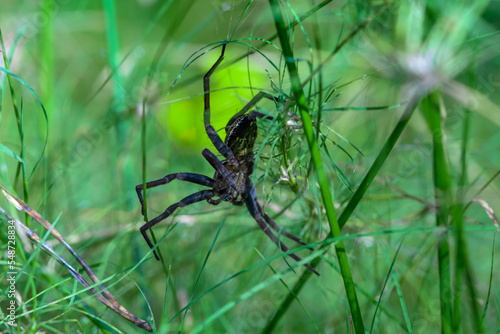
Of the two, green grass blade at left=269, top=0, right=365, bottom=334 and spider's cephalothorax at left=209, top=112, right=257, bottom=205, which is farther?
spider's cephalothorax at left=209, top=112, right=257, bottom=205

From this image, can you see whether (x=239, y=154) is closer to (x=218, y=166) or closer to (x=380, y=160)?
(x=218, y=166)

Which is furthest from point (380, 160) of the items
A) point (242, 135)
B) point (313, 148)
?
point (242, 135)

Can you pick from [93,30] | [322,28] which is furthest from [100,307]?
[93,30]

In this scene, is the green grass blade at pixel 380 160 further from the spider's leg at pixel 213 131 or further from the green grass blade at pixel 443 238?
the spider's leg at pixel 213 131

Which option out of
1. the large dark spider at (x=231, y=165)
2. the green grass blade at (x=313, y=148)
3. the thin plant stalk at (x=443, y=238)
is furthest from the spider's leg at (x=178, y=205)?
the thin plant stalk at (x=443, y=238)

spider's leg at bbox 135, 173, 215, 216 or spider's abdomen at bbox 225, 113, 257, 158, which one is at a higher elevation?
spider's abdomen at bbox 225, 113, 257, 158

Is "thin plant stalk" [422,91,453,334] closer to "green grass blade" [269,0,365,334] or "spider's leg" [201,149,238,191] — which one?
"green grass blade" [269,0,365,334]

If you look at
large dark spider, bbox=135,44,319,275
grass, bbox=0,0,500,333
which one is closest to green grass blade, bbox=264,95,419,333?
grass, bbox=0,0,500,333
